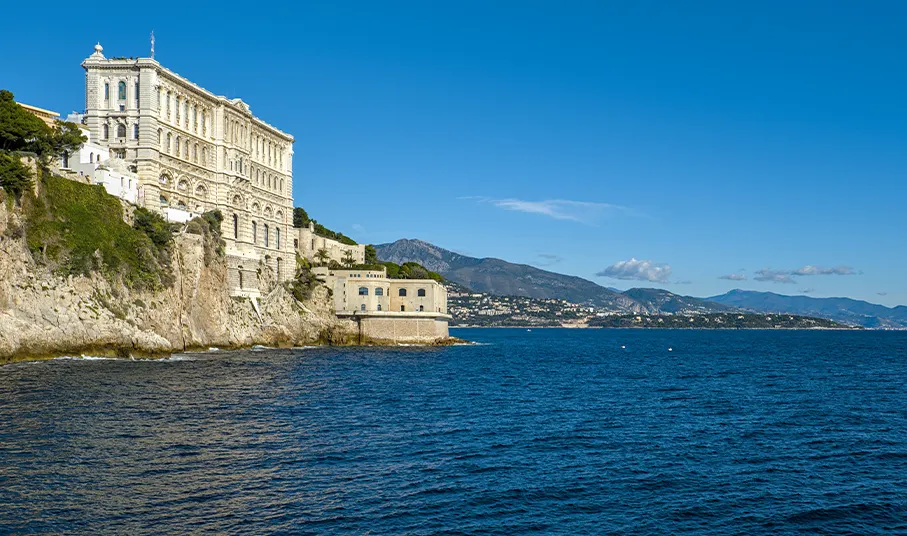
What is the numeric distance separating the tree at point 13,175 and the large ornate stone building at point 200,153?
64.7 feet

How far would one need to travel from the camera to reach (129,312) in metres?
73.1

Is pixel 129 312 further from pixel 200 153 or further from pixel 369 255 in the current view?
pixel 369 255

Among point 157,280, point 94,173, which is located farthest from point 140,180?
point 157,280

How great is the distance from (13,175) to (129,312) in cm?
1489

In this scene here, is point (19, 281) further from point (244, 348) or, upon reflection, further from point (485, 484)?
point (485, 484)

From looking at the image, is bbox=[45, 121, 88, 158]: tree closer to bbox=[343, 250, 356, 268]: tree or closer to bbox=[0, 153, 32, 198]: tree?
bbox=[0, 153, 32, 198]: tree

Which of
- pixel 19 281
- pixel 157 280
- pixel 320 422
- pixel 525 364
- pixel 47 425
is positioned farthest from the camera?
pixel 525 364

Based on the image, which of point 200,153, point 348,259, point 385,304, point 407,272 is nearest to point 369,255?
point 407,272

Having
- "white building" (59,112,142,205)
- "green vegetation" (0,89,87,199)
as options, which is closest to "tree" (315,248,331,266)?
"white building" (59,112,142,205)

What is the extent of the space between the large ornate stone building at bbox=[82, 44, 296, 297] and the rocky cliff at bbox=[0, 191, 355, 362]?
4.95 m

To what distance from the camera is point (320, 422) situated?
41.2 m

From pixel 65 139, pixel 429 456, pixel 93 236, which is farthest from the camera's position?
pixel 65 139

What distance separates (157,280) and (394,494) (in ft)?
189

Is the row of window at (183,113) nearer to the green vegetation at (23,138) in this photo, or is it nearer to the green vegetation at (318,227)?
the green vegetation at (23,138)
